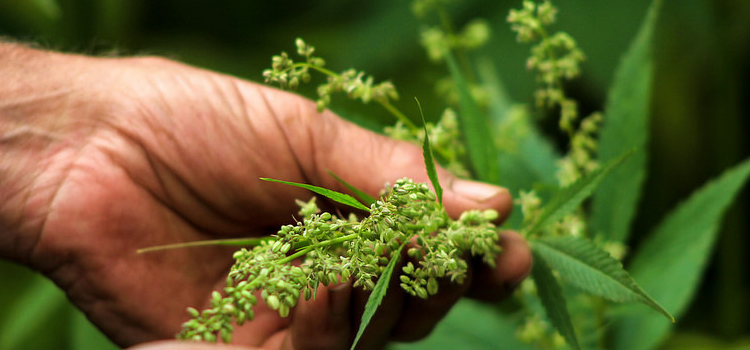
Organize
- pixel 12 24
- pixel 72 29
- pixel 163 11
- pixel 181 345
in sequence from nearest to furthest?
pixel 181 345 → pixel 72 29 → pixel 12 24 → pixel 163 11

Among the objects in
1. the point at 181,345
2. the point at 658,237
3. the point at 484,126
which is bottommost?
the point at 658,237

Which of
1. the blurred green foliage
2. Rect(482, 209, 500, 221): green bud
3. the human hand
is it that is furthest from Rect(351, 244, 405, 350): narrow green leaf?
the blurred green foliage

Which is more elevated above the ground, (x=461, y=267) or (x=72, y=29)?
(x=461, y=267)

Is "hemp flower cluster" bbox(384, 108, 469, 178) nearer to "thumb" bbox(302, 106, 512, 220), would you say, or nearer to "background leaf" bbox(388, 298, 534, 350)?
"thumb" bbox(302, 106, 512, 220)

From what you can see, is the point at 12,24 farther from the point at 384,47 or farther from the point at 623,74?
the point at 623,74

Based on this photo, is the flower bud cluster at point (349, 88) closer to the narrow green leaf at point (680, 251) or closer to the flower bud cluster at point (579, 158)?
the flower bud cluster at point (579, 158)

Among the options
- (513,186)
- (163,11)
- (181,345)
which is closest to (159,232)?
(181,345)

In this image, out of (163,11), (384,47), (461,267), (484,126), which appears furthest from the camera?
(163,11)
